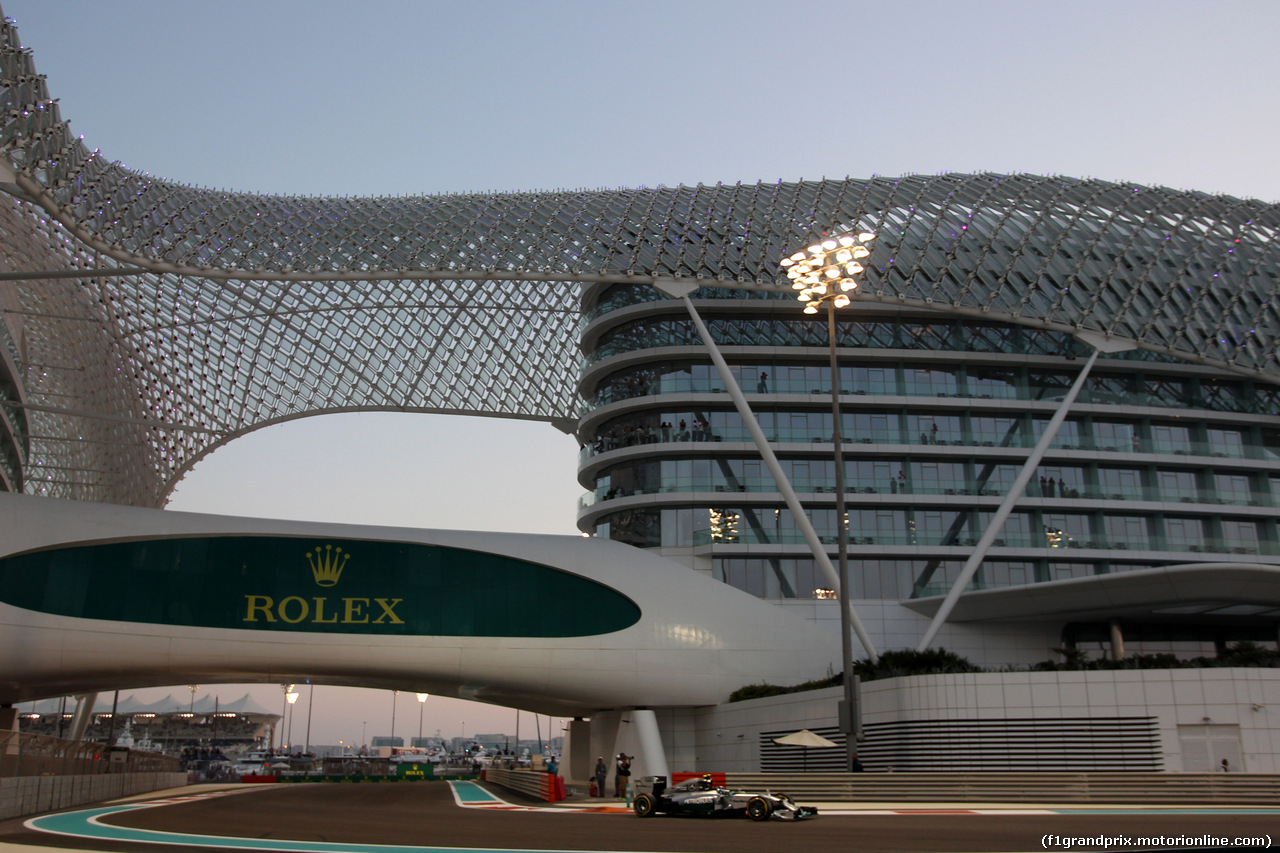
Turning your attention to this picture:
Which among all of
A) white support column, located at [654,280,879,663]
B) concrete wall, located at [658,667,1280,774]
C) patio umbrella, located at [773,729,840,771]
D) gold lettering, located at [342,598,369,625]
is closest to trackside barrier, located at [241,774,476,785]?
gold lettering, located at [342,598,369,625]

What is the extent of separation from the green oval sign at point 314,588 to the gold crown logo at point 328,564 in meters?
0.04

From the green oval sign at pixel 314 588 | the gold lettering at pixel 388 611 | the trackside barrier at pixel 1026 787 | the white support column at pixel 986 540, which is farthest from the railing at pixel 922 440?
the trackside barrier at pixel 1026 787

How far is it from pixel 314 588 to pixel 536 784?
38.7 feet

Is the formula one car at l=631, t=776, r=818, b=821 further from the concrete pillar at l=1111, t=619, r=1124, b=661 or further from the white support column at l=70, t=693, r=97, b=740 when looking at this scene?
the white support column at l=70, t=693, r=97, b=740

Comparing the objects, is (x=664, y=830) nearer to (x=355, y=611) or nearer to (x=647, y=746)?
(x=647, y=746)

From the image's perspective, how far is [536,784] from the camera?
36938 mm

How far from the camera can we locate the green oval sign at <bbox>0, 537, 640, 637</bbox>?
39188 mm

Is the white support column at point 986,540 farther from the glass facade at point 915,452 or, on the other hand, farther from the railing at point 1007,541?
the glass facade at point 915,452

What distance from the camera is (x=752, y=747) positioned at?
1651 inches

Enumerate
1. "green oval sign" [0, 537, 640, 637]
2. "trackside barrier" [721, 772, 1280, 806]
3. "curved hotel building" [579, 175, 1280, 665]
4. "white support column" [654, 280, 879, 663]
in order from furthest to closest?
"curved hotel building" [579, 175, 1280, 665] < "white support column" [654, 280, 879, 663] < "green oval sign" [0, 537, 640, 637] < "trackside barrier" [721, 772, 1280, 806]

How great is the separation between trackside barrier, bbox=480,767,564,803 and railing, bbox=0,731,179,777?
1399 centimetres

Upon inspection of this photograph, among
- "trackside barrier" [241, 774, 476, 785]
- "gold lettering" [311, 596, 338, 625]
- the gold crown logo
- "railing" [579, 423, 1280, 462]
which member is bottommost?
"trackside barrier" [241, 774, 476, 785]

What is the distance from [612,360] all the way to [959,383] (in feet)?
60.8

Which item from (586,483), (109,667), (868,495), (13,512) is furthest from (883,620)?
(13,512)
